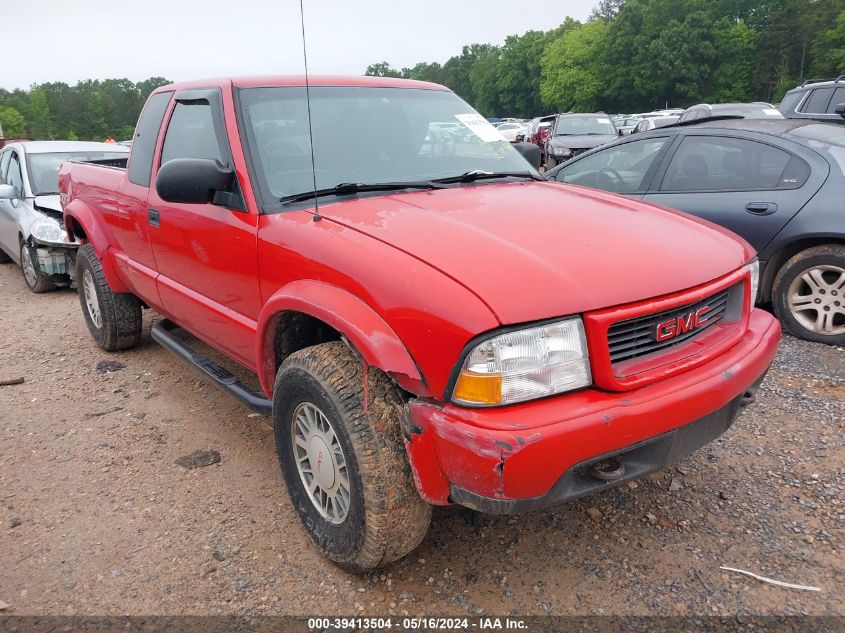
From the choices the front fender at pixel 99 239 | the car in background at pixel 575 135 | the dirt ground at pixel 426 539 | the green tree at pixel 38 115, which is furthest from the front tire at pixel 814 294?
the green tree at pixel 38 115

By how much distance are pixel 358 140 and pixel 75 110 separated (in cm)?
9735

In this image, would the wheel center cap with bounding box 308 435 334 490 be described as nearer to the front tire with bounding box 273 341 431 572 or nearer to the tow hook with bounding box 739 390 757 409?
the front tire with bounding box 273 341 431 572

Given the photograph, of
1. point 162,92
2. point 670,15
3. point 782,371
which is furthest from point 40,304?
point 670,15

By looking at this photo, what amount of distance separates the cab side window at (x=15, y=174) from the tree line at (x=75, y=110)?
7782cm

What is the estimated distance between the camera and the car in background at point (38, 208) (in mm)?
6676

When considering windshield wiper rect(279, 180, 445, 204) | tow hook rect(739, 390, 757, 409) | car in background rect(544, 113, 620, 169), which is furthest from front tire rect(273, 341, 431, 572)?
car in background rect(544, 113, 620, 169)

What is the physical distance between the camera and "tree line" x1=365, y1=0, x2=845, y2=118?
5294cm

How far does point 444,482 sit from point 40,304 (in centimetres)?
630


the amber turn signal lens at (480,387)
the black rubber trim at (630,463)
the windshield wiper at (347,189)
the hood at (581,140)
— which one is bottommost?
the black rubber trim at (630,463)

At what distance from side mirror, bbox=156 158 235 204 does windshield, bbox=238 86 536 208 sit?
0.56ft

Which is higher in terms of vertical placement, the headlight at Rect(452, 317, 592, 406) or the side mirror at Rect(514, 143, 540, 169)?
the side mirror at Rect(514, 143, 540, 169)

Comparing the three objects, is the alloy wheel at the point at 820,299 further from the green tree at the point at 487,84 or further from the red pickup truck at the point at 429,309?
the green tree at the point at 487,84

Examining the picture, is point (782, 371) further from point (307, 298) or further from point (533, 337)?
point (307, 298)

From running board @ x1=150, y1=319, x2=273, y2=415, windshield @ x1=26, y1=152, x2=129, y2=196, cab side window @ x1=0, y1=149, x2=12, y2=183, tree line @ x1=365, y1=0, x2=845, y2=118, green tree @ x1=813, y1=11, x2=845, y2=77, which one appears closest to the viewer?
running board @ x1=150, y1=319, x2=273, y2=415
